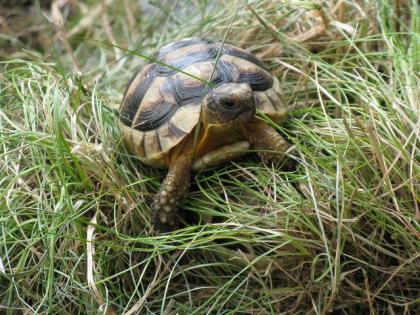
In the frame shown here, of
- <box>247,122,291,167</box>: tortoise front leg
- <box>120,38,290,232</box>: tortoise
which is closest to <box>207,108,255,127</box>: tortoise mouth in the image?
<box>120,38,290,232</box>: tortoise

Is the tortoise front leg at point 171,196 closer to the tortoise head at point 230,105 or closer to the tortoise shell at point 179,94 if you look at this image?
the tortoise shell at point 179,94

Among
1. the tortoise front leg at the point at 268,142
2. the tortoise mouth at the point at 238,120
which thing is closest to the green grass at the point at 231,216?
the tortoise front leg at the point at 268,142

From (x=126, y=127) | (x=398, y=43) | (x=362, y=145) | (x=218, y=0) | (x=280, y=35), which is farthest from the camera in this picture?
(x=218, y=0)

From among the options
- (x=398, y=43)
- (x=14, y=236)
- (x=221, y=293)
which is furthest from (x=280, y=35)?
(x=14, y=236)

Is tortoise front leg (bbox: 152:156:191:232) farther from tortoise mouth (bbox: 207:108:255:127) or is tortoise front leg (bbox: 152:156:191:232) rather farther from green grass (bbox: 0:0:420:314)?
tortoise mouth (bbox: 207:108:255:127)

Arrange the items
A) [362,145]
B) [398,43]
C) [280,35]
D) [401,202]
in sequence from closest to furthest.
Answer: [401,202]
[362,145]
[398,43]
[280,35]

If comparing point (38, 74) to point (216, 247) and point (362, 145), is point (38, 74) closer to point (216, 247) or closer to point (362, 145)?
point (216, 247)
